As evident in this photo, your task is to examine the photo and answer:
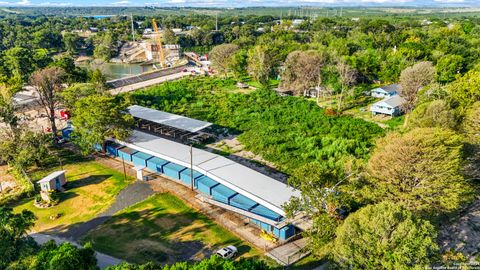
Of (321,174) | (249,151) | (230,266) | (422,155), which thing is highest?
(422,155)

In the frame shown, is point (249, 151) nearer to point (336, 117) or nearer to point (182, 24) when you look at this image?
point (336, 117)

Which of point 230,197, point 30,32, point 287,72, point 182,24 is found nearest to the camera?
point 230,197

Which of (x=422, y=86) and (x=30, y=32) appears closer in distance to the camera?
(x=422, y=86)

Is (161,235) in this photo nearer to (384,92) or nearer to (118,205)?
(118,205)

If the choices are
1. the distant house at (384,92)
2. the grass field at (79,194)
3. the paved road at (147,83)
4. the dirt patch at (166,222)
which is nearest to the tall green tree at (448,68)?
the distant house at (384,92)

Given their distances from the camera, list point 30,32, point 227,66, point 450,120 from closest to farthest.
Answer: point 450,120, point 227,66, point 30,32

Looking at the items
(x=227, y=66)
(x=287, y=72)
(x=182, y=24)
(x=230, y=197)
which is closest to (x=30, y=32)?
(x=182, y=24)

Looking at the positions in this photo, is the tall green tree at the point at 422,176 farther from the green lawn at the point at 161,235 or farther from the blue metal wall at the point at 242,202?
the green lawn at the point at 161,235

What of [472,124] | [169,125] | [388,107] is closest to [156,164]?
[169,125]

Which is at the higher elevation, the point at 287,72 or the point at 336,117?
the point at 287,72
